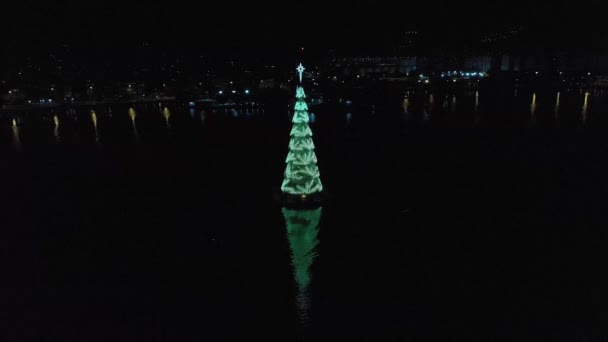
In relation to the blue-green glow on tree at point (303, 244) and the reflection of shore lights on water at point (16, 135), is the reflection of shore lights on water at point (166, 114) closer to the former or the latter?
the reflection of shore lights on water at point (16, 135)

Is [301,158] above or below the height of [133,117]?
above

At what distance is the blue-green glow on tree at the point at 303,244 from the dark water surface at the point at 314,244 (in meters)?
0.06

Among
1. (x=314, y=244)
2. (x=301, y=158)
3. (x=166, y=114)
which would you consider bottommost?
(x=314, y=244)

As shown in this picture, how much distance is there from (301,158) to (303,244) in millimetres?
2627

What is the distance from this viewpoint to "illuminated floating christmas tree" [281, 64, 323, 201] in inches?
451

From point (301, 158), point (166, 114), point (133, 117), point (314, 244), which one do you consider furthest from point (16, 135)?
point (314, 244)

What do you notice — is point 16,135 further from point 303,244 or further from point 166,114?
point 303,244

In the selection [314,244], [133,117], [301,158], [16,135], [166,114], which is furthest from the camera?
[166,114]

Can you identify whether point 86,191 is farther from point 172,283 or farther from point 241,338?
point 241,338

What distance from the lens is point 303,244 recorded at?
9922mm

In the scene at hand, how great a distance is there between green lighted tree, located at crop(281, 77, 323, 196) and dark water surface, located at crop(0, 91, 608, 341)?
711 millimetres

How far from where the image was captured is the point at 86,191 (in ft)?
47.3

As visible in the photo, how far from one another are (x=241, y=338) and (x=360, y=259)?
3.32m

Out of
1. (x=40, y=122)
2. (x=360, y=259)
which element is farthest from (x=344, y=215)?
(x=40, y=122)
